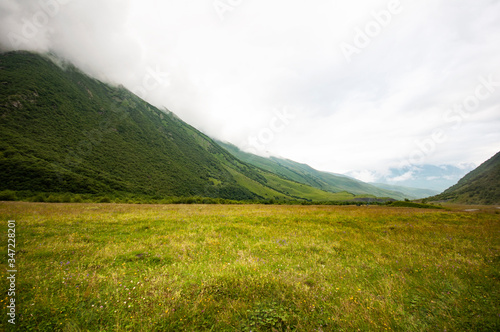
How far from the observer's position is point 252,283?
20.1ft

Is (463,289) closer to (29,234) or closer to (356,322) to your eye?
(356,322)

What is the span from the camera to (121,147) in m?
190

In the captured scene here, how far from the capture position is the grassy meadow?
4.48 m

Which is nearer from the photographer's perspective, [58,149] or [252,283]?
[252,283]

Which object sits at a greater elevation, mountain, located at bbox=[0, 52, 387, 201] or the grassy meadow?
mountain, located at bbox=[0, 52, 387, 201]

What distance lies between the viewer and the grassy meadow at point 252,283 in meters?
4.48

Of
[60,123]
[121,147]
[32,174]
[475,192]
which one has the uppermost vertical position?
[60,123]

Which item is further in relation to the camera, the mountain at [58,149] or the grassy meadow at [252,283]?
the mountain at [58,149]

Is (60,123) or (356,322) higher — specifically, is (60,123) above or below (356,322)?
above

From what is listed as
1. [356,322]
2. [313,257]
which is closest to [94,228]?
[313,257]

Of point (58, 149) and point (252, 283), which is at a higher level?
point (58, 149)

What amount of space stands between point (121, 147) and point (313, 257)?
22973 cm

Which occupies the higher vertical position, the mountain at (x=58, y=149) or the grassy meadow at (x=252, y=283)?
the mountain at (x=58, y=149)

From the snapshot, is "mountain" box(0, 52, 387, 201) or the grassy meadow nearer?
the grassy meadow
